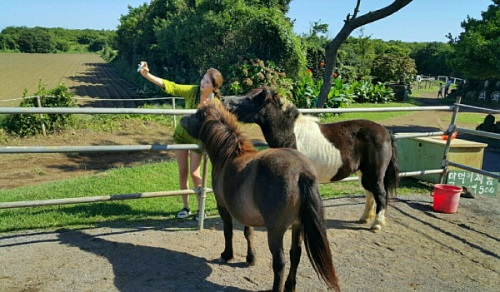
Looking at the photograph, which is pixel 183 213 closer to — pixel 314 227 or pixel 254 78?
pixel 314 227

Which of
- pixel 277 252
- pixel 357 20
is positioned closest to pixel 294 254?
pixel 277 252

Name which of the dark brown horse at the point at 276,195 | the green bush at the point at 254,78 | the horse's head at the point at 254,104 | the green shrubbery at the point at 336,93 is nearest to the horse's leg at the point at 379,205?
the horse's head at the point at 254,104

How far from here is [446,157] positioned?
6.08m

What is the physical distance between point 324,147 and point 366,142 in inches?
20.7

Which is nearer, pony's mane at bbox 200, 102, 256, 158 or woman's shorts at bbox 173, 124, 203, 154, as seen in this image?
pony's mane at bbox 200, 102, 256, 158

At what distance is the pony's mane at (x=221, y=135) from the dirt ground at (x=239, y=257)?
1.11m

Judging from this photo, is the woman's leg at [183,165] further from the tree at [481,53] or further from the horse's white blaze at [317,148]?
the tree at [481,53]

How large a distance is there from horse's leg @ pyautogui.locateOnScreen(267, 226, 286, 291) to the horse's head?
5.61 ft

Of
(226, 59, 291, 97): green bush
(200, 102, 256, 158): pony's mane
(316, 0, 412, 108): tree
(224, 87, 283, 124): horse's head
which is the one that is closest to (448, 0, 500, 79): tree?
(226, 59, 291, 97): green bush

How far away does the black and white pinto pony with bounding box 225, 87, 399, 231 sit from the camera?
14.4 feet

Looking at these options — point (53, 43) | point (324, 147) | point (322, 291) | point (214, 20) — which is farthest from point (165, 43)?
point (53, 43)

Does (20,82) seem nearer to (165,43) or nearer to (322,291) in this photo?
(165,43)

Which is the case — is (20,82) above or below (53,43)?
below

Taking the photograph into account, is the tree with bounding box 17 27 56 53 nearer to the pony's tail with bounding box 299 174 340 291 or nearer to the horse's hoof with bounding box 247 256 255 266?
the horse's hoof with bounding box 247 256 255 266
